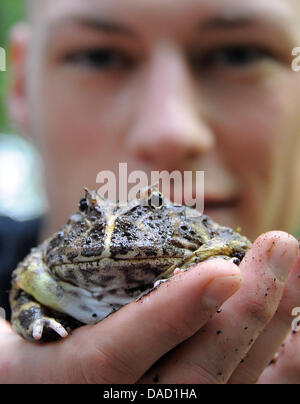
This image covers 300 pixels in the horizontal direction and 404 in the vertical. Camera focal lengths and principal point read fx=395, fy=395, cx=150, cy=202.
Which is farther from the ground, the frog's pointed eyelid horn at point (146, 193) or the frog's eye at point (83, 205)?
the frog's pointed eyelid horn at point (146, 193)

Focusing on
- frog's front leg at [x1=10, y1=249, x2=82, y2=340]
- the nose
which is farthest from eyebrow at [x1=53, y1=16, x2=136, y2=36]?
frog's front leg at [x1=10, y1=249, x2=82, y2=340]

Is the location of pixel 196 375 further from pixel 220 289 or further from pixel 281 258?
pixel 281 258

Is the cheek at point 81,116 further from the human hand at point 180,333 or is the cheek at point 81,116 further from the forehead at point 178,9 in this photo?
the human hand at point 180,333

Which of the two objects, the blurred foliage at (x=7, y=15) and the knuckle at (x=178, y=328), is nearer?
the knuckle at (x=178, y=328)

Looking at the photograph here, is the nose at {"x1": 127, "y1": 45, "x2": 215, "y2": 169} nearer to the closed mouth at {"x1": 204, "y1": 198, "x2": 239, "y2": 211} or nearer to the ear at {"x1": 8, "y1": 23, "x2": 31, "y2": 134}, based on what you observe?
the closed mouth at {"x1": 204, "y1": 198, "x2": 239, "y2": 211}

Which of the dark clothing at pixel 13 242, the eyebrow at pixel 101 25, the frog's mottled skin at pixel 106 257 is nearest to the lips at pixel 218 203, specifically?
the frog's mottled skin at pixel 106 257

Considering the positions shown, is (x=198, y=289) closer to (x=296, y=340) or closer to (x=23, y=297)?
(x=296, y=340)
